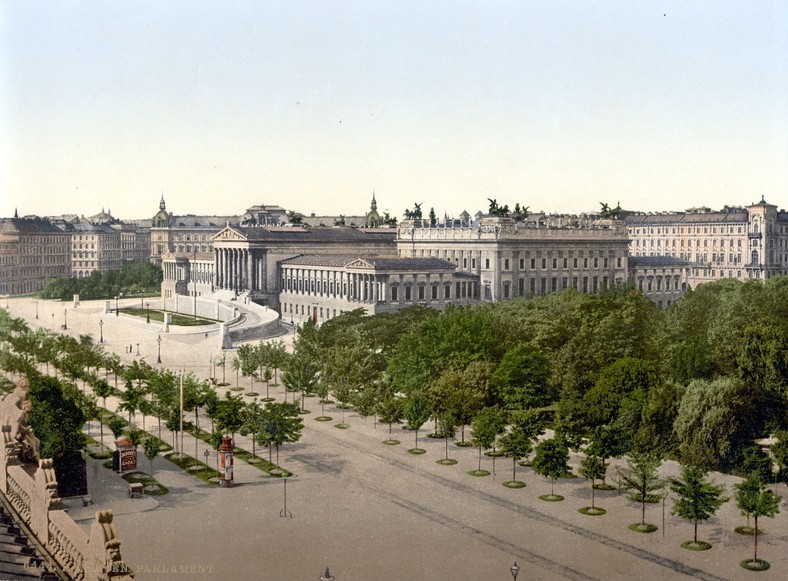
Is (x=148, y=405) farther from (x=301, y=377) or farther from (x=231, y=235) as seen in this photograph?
(x=231, y=235)

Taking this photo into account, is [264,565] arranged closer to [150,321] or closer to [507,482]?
[507,482]

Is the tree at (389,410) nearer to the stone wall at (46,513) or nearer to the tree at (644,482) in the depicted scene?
the tree at (644,482)

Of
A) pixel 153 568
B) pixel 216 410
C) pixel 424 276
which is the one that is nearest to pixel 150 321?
pixel 424 276

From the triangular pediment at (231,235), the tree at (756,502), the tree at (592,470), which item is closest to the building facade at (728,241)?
the triangular pediment at (231,235)

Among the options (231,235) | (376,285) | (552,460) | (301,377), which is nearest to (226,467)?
(552,460)

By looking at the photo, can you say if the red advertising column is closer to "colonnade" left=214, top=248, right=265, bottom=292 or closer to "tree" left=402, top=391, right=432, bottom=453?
"tree" left=402, top=391, right=432, bottom=453

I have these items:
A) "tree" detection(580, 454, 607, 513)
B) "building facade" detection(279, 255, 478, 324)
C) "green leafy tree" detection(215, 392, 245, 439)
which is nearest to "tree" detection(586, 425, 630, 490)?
"tree" detection(580, 454, 607, 513)

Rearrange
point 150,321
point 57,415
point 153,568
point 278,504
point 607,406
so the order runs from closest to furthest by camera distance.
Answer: point 153,568, point 278,504, point 57,415, point 607,406, point 150,321
